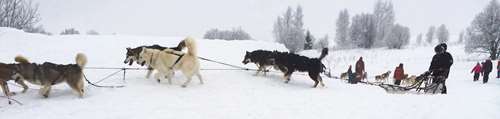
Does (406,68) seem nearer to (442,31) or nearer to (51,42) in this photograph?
(51,42)

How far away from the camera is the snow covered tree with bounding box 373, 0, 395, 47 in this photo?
211 feet

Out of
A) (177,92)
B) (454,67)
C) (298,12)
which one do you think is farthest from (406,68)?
(298,12)

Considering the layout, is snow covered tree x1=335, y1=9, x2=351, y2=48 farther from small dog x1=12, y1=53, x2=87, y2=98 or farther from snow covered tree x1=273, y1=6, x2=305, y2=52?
small dog x1=12, y1=53, x2=87, y2=98

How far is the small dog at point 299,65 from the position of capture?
30.3ft

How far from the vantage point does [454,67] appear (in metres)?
29.1

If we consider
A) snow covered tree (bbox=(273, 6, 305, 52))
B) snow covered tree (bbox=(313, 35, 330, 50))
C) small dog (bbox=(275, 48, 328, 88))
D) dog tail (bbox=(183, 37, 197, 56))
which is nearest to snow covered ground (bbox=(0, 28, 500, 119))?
small dog (bbox=(275, 48, 328, 88))

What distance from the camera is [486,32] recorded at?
1410 inches

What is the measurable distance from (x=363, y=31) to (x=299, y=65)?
5894 cm

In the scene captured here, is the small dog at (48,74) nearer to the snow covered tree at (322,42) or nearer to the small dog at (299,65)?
the small dog at (299,65)

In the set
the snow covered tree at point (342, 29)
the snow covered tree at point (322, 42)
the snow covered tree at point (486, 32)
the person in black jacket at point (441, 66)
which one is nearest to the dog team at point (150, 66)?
the person in black jacket at point (441, 66)

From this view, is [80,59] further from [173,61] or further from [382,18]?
[382,18]

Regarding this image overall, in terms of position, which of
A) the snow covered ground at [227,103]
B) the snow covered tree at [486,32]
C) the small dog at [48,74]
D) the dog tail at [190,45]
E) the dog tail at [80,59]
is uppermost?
the snow covered tree at [486,32]

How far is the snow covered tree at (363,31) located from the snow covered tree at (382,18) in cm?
95

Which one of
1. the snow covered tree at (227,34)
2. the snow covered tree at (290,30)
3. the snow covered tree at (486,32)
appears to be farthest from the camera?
the snow covered tree at (227,34)
